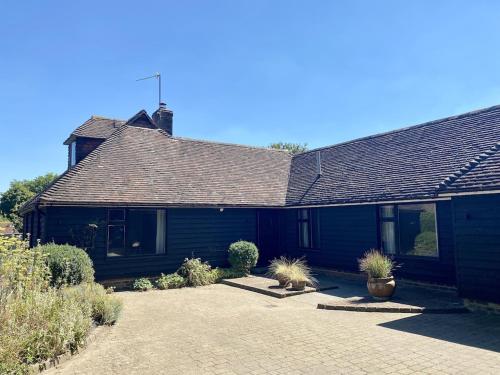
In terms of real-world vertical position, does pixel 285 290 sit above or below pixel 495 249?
below

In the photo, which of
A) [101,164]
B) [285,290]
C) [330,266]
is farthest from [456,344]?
[101,164]

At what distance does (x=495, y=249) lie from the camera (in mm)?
8453

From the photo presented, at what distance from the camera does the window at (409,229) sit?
11.4m

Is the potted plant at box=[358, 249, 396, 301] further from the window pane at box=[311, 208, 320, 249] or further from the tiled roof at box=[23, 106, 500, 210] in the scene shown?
the window pane at box=[311, 208, 320, 249]

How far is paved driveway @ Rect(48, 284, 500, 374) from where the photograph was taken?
18.2 ft

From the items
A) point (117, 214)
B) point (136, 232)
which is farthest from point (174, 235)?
point (117, 214)

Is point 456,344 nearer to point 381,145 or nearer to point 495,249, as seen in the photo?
point 495,249

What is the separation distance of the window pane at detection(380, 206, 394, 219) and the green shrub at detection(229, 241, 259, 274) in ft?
17.1

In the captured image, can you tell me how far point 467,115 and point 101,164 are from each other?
14.1m

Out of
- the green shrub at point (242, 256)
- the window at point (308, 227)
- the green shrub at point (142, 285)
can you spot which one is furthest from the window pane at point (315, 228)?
the green shrub at point (142, 285)

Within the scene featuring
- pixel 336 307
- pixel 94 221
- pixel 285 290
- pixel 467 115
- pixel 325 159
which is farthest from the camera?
pixel 325 159

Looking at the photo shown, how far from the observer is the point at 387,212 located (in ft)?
42.1

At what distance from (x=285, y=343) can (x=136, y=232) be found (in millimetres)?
8427

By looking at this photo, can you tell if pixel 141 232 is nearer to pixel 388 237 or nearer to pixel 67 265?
pixel 67 265
